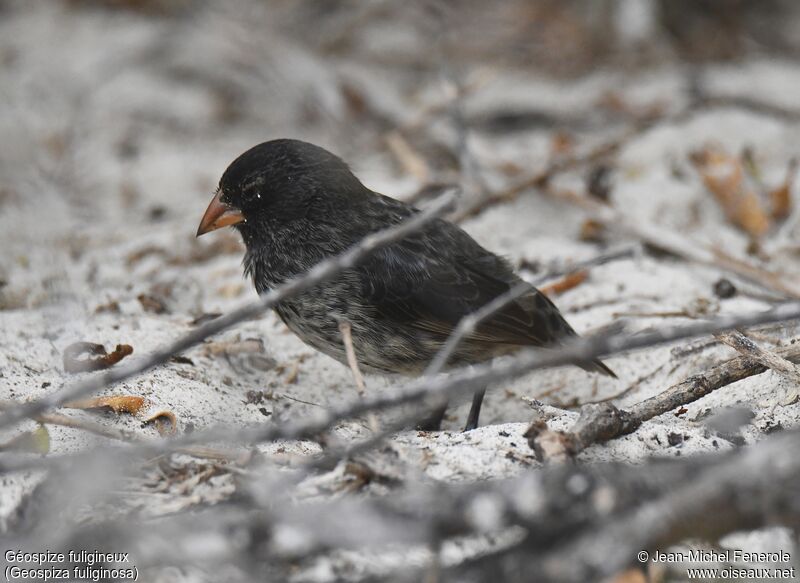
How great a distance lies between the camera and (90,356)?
363 cm

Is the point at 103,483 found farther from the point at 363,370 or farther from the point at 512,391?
the point at 512,391

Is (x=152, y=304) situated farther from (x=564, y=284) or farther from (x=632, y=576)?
(x=632, y=576)

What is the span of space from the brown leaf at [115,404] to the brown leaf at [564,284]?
86.3 inches

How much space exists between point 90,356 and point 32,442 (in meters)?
0.87

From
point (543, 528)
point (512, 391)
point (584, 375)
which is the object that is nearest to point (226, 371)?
point (512, 391)

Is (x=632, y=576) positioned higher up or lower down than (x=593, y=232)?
higher up

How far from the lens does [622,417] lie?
2.88 m

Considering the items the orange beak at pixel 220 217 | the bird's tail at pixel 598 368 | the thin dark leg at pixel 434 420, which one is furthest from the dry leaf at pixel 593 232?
the orange beak at pixel 220 217

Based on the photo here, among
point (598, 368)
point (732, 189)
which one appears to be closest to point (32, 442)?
point (598, 368)

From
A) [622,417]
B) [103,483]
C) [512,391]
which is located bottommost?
[512,391]

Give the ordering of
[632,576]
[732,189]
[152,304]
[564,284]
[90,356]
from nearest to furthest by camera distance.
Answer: [632,576], [90,356], [152,304], [564,284], [732,189]

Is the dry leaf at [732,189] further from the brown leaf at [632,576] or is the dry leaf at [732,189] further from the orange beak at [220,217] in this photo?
the brown leaf at [632,576]

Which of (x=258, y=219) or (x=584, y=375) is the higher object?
(x=258, y=219)

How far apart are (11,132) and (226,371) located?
3397mm
